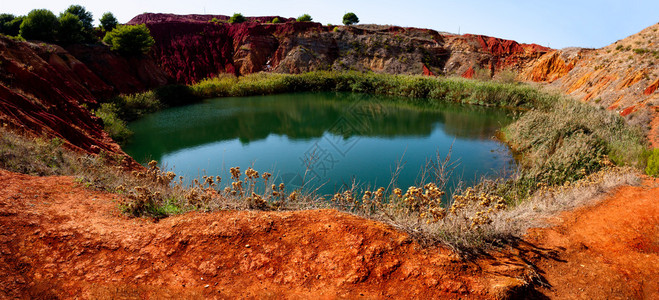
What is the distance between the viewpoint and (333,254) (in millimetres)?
3387

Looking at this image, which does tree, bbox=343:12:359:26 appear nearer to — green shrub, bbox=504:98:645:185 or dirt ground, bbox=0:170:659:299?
green shrub, bbox=504:98:645:185

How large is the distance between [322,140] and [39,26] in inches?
759

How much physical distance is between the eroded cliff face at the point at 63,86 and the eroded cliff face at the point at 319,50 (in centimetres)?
931

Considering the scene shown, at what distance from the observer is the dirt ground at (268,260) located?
295 centimetres

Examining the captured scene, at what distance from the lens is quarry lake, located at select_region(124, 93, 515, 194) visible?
955 centimetres

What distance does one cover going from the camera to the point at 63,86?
14359 mm

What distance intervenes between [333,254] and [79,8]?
105 ft

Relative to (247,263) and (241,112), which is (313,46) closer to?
(241,112)

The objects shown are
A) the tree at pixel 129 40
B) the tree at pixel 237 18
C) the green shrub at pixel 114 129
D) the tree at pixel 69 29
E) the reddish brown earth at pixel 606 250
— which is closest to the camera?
the reddish brown earth at pixel 606 250

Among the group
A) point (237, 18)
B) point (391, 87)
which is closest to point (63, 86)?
point (391, 87)

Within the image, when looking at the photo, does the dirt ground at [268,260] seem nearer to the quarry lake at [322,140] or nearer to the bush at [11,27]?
the quarry lake at [322,140]

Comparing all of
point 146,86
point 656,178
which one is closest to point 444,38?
point 146,86

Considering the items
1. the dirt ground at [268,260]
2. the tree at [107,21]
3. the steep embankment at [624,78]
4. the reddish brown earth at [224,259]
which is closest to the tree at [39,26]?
the tree at [107,21]

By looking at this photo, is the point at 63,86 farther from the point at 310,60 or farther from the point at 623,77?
the point at 623,77
